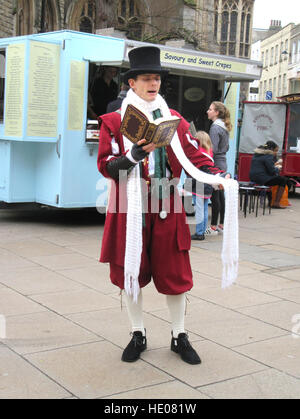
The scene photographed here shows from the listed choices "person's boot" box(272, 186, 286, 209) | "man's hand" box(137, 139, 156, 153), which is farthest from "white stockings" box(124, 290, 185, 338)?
"person's boot" box(272, 186, 286, 209)

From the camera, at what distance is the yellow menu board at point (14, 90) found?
8609mm

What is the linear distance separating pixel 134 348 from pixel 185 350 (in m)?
0.33

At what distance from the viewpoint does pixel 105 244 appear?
4.04 m

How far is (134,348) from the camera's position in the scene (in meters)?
4.07

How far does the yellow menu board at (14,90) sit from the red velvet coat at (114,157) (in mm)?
4937

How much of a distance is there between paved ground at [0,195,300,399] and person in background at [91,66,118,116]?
2.52m

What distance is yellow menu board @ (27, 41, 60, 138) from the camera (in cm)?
859

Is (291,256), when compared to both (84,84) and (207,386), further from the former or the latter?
(207,386)

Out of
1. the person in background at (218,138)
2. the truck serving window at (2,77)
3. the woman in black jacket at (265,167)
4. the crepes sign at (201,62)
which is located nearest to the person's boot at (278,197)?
the woman in black jacket at (265,167)

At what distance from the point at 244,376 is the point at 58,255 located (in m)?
3.86

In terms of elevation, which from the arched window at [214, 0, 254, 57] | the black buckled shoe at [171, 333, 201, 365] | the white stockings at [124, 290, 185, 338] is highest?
the arched window at [214, 0, 254, 57]

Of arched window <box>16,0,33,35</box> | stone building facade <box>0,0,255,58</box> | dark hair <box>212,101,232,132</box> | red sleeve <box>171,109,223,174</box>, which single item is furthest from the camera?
arched window <box>16,0,33,35</box>

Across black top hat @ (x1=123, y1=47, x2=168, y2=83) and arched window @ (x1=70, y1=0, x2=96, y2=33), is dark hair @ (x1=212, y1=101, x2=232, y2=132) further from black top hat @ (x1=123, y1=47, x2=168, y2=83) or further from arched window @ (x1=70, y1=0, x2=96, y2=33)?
arched window @ (x1=70, y1=0, x2=96, y2=33)

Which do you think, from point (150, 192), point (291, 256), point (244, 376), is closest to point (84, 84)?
point (291, 256)
